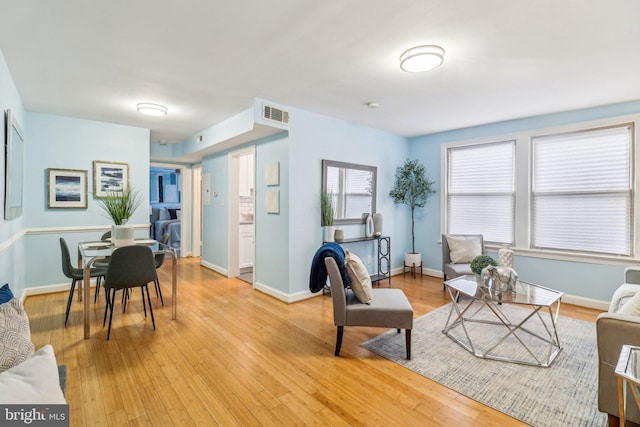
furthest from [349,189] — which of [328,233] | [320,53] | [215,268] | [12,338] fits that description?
[12,338]

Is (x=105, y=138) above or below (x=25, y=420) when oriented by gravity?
above

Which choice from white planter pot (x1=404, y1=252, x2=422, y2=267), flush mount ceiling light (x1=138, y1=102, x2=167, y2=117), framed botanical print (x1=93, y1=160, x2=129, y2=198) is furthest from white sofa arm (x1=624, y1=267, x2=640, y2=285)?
framed botanical print (x1=93, y1=160, x2=129, y2=198)

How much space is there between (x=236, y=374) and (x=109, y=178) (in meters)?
3.98

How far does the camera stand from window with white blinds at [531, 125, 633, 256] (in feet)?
12.2

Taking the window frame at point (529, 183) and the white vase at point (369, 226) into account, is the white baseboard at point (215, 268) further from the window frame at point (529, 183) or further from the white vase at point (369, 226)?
the window frame at point (529, 183)

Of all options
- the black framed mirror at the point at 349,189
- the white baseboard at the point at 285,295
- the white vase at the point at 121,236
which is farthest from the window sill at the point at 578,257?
the white vase at the point at 121,236

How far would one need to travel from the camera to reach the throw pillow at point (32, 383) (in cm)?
91

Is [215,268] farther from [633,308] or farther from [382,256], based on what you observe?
[633,308]

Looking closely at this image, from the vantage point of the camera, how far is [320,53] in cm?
254

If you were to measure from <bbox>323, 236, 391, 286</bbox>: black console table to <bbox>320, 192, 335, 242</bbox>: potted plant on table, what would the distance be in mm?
286

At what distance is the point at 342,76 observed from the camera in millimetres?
3004

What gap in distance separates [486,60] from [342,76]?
1245 mm

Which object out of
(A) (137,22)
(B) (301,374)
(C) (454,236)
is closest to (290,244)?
(B) (301,374)

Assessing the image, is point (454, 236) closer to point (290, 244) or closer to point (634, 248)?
point (634, 248)
